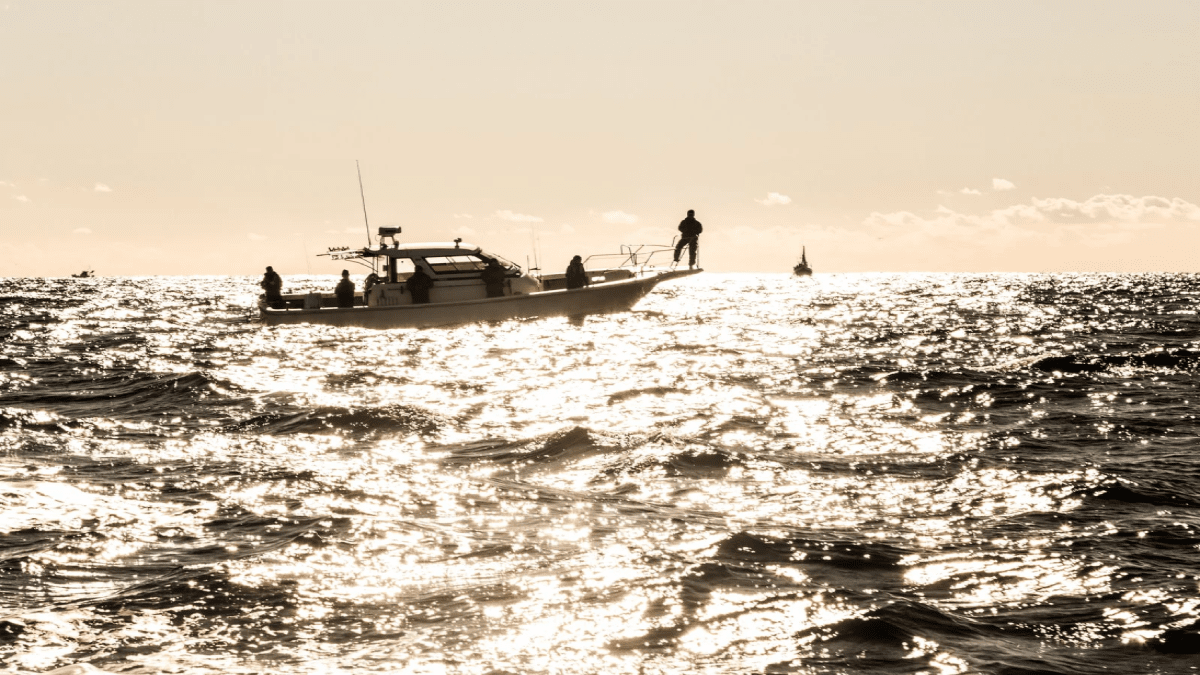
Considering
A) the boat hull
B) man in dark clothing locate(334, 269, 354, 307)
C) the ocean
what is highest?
man in dark clothing locate(334, 269, 354, 307)

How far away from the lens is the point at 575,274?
34.3 m

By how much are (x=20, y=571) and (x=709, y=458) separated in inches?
271

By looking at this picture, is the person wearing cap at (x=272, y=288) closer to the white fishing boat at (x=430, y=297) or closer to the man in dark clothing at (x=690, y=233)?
the white fishing boat at (x=430, y=297)

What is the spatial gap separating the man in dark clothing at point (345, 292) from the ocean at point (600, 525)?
12532 mm

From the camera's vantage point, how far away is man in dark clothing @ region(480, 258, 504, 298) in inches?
1248

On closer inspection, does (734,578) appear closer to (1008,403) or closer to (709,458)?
(709,458)

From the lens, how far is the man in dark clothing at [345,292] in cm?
3159

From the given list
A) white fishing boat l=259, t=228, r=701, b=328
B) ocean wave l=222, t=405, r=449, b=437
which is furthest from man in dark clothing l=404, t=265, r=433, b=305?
ocean wave l=222, t=405, r=449, b=437

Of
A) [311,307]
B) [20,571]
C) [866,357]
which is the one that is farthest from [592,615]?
[311,307]

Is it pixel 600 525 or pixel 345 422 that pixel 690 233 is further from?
pixel 600 525

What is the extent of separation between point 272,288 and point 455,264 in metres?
6.53

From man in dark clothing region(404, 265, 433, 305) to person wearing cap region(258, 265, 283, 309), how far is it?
4902 mm

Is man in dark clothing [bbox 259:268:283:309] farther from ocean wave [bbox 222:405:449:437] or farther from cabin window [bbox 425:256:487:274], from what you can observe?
ocean wave [bbox 222:405:449:437]

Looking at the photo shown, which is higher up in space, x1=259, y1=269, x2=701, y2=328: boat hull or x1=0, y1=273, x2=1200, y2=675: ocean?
x1=259, y1=269, x2=701, y2=328: boat hull
